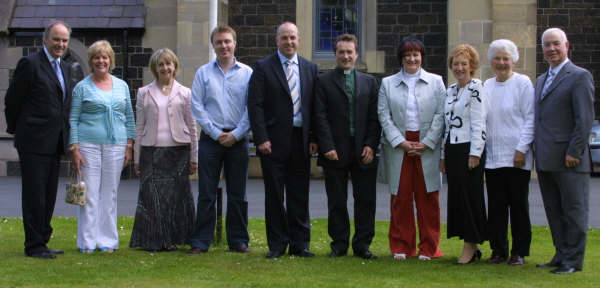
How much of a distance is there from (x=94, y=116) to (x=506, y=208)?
3.52 meters

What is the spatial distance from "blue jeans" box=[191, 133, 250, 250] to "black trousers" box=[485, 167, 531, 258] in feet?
6.81

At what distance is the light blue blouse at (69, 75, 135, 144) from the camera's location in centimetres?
711

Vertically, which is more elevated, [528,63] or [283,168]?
[528,63]

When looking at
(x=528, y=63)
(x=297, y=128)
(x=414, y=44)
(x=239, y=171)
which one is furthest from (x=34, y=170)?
(x=528, y=63)

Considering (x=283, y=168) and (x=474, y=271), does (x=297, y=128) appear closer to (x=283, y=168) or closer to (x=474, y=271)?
(x=283, y=168)

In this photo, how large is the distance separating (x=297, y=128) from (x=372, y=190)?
820mm

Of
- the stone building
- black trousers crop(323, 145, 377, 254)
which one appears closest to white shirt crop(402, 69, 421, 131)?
black trousers crop(323, 145, 377, 254)

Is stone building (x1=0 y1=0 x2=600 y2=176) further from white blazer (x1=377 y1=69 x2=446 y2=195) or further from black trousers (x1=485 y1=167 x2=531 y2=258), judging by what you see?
black trousers (x1=485 y1=167 x2=531 y2=258)

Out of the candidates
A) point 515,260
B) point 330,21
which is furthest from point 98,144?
point 330,21

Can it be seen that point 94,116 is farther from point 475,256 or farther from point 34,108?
point 475,256

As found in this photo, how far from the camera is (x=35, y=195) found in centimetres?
693

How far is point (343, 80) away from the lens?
6.95m

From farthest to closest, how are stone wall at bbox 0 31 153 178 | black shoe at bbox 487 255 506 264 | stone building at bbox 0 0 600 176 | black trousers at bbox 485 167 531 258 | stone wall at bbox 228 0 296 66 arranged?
1. stone wall at bbox 228 0 296 66
2. stone wall at bbox 0 31 153 178
3. stone building at bbox 0 0 600 176
4. black shoe at bbox 487 255 506 264
5. black trousers at bbox 485 167 531 258

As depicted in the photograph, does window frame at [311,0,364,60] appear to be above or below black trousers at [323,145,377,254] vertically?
above
